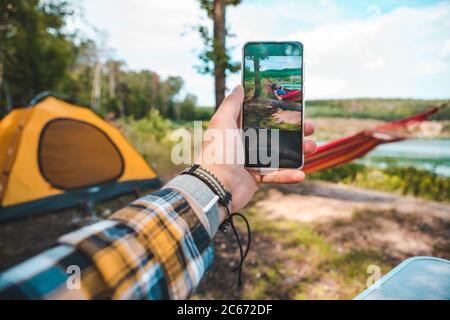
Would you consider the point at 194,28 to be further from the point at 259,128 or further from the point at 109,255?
the point at 109,255

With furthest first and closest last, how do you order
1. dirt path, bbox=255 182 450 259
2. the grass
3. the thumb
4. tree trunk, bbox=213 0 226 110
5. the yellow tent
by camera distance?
the yellow tent < dirt path, bbox=255 182 450 259 < tree trunk, bbox=213 0 226 110 < the grass < the thumb

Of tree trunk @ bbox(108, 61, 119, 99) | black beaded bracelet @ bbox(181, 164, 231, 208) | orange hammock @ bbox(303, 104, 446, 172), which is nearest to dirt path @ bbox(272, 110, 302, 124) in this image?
black beaded bracelet @ bbox(181, 164, 231, 208)

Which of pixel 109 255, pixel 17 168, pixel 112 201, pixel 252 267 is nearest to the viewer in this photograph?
pixel 109 255

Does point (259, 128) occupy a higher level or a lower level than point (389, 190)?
higher

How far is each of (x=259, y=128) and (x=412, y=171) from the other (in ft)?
18.1

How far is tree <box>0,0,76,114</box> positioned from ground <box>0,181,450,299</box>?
32.6ft

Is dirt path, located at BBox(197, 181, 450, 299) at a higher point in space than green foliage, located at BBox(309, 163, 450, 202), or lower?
lower

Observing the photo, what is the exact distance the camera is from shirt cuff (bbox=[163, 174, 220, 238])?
2.16ft

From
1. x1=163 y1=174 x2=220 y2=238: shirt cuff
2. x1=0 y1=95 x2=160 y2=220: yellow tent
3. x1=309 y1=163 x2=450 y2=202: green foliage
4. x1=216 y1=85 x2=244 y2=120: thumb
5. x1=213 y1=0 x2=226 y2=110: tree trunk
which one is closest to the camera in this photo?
x1=163 y1=174 x2=220 y2=238: shirt cuff

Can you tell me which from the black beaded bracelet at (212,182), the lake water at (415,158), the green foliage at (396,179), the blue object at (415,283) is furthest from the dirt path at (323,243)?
the black beaded bracelet at (212,182)

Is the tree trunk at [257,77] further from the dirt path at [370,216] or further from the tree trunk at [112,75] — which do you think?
the tree trunk at [112,75]

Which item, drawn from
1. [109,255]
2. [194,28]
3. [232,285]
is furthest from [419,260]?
[194,28]

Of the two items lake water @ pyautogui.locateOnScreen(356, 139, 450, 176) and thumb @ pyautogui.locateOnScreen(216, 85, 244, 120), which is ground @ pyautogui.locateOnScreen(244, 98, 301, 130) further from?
lake water @ pyautogui.locateOnScreen(356, 139, 450, 176)
